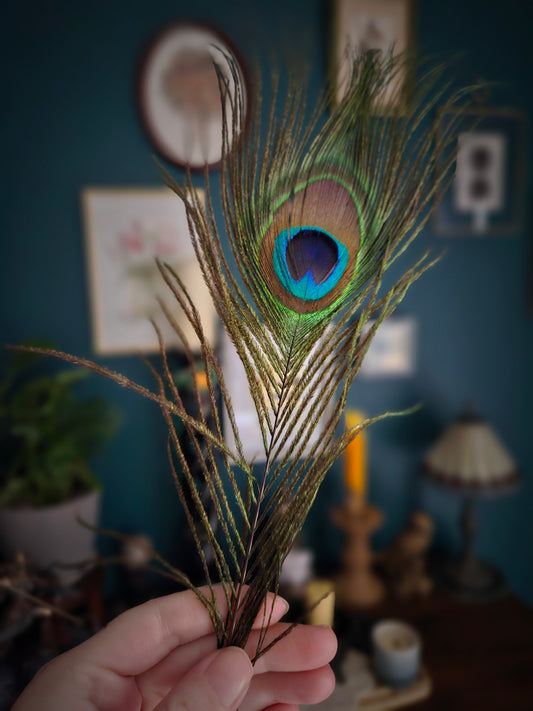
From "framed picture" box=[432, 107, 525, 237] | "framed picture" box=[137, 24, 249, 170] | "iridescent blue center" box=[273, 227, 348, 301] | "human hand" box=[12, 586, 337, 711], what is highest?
"framed picture" box=[137, 24, 249, 170]

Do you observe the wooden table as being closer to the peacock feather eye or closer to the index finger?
the index finger

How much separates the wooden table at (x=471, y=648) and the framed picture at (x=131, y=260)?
0.91m

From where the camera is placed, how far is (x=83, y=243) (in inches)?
49.6

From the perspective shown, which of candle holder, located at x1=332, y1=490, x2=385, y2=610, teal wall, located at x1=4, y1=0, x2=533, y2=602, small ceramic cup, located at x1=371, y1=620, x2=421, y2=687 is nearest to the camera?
small ceramic cup, located at x1=371, y1=620, x2=421, y2=687

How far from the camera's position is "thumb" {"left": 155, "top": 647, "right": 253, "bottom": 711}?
375mm

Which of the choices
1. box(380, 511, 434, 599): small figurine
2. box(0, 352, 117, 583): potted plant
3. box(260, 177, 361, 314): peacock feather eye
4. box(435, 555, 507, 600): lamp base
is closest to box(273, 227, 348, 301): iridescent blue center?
box(260, 177, 361, 314): peacock feather eye

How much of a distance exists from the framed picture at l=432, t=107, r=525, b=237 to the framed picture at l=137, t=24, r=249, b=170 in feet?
2.53

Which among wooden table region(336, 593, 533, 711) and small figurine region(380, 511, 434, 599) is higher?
small figurine region(380, 511, 434, 599)

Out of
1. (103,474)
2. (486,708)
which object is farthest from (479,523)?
(103,474)

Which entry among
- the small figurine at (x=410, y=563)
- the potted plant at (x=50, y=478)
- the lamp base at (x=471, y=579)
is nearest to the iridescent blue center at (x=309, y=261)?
the potted plant at (x=50, y=478)

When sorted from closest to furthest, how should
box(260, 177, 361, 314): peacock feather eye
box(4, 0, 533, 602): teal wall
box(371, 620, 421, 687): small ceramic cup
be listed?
box(260, 177, 361, 314): peacock feather eye, box(371, 620, 421, 687): small ceramic cup, box(4, 0, 533, 602): teal wall

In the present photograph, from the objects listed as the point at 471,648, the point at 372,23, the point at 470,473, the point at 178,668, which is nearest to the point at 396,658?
the point at 471,648

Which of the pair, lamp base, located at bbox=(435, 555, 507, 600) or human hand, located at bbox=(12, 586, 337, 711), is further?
lamp base, located at bbox=(435, 555, 507, 600)

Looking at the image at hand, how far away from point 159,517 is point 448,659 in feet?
2.84
